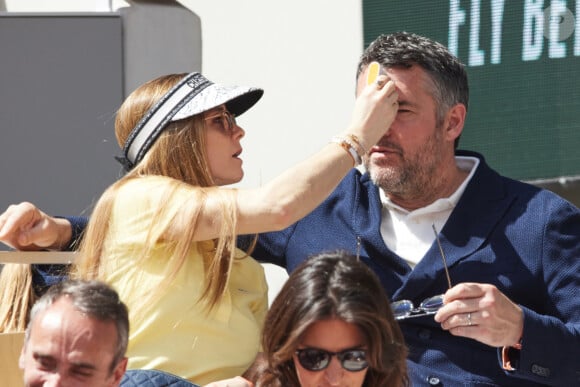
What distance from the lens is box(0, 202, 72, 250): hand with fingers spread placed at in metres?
3.45

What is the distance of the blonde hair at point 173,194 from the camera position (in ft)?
11.3

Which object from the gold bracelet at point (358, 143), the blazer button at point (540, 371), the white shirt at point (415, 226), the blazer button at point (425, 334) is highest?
the gold bracelet at point (358, 143)

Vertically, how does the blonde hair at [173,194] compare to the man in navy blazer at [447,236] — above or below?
above

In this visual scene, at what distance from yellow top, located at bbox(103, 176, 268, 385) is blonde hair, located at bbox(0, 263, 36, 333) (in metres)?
Result: 0.28

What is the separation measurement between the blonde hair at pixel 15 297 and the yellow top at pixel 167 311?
28 cm

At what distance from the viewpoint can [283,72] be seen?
5.93m

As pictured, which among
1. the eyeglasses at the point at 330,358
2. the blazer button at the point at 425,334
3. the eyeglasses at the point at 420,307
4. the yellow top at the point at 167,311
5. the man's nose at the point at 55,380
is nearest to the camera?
the man's nose at the point at 55,380

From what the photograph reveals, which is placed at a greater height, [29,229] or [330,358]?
[29,229]

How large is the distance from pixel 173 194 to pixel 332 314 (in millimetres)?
646

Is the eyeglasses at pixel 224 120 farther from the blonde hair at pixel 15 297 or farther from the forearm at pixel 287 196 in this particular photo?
the blonde hair at pixel 15 297

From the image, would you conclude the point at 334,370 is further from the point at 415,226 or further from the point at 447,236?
the point at 415,226

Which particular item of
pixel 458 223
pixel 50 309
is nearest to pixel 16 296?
pixel 50 309

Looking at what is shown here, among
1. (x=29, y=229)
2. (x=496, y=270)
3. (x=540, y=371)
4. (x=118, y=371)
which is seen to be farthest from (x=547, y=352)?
(x=29, y=229)

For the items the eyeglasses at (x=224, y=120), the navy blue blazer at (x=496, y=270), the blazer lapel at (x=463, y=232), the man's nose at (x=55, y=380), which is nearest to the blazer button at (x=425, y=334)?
the navy blue blazer at (x=496, y=270)
